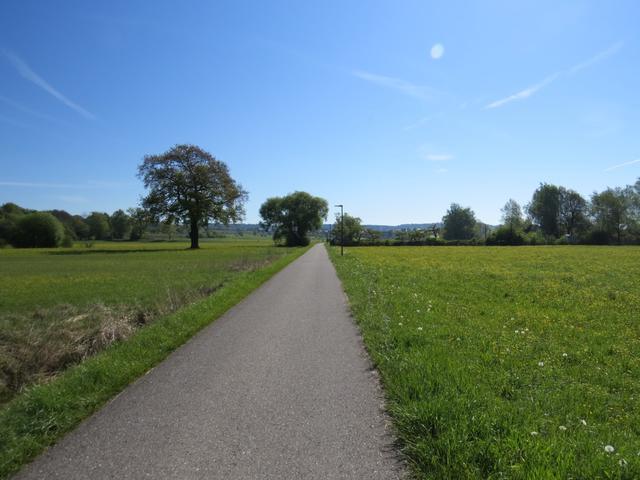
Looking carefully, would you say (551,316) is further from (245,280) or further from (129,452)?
(245,280)

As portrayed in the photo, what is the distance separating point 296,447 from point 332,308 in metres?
7.70

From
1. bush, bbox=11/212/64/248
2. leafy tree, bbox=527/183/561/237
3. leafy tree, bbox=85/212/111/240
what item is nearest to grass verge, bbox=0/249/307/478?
bush, bbox=11/212/64/248

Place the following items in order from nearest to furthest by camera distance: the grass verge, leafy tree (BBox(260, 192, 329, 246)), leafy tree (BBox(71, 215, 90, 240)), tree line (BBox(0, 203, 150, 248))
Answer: the grass verge, tree line (BBox(0, 203, 150, 248)), leafy tree (BBox(260, 192, 329, 246)), leafy tree (BBox(71, 215, 90, 240))

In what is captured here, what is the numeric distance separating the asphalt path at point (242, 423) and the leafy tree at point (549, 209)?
11689 cm

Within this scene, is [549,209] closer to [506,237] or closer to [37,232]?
[506,237]

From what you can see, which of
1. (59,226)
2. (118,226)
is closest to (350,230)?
(59,226)

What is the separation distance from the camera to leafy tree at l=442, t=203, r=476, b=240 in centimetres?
13088

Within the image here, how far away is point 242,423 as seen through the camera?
13.1 ft

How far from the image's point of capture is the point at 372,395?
4.73 m

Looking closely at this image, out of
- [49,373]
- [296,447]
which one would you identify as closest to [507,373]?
[296,447]

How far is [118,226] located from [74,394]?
138863 millimetres

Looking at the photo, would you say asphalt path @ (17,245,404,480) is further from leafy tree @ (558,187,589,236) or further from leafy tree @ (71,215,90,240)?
leafy tree @ (71,215,90,240)

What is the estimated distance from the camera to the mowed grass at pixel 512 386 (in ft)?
10.3

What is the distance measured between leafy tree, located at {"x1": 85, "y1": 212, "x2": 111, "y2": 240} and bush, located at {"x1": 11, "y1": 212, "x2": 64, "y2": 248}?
41.2 m
